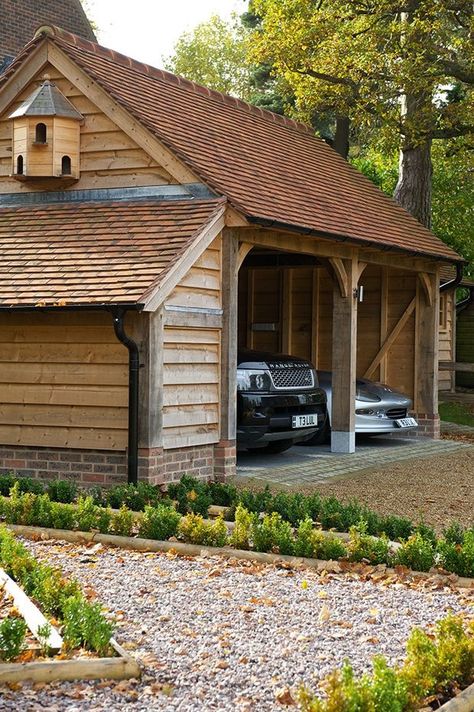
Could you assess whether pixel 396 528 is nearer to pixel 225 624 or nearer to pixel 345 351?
pixel 225 624

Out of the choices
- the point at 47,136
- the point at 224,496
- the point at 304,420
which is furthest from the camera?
the point at 304,420

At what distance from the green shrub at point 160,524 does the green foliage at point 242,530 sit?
0.48 m

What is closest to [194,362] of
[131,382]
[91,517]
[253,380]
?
[131,382]

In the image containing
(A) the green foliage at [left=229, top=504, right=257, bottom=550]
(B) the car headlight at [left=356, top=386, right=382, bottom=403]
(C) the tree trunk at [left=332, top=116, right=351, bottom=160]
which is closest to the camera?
(A) the green foliage at [left=229, top=504, right=257, bottom=550]

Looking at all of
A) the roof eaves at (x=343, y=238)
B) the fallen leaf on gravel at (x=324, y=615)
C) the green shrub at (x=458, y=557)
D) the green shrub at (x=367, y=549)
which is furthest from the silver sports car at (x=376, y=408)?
the fallen leaf on gravel at (x=324, y=615)

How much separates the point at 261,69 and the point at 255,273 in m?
18.7

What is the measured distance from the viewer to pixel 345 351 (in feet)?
53.2

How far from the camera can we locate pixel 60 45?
45.5 ft

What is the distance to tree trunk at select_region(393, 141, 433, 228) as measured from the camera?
77.2ft

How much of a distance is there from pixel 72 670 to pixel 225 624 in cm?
141

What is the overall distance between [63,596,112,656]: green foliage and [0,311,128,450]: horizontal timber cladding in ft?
19.9

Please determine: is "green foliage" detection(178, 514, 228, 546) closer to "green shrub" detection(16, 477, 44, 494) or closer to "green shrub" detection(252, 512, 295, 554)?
"green shrub" detection(252, 512, 295, 554)

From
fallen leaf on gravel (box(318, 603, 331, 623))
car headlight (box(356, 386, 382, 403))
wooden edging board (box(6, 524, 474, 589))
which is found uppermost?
car headlight (box(356, 386, 382, 403))

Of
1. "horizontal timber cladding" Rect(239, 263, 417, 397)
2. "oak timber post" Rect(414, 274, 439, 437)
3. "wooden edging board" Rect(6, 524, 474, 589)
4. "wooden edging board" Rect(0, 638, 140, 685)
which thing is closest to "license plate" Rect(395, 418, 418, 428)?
"oak timber post" Rect(414, 274, 439, 437)
